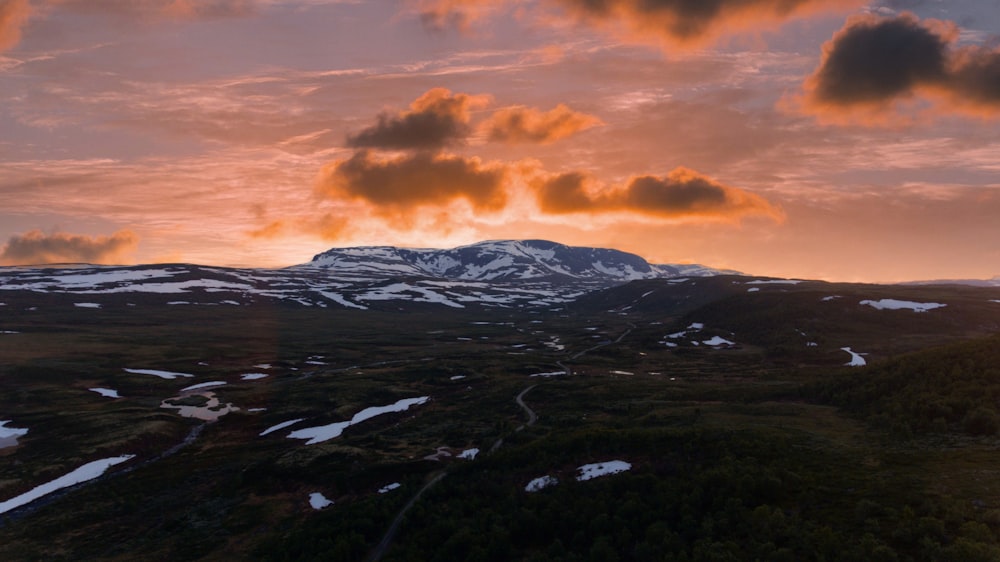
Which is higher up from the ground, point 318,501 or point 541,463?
point 541,463

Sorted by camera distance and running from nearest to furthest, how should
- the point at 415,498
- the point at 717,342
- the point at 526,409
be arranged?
1. the point at 415,498
2. the point at 526,409
3. the point at 717,342

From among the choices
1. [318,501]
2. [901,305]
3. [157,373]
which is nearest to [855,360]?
[901,305]

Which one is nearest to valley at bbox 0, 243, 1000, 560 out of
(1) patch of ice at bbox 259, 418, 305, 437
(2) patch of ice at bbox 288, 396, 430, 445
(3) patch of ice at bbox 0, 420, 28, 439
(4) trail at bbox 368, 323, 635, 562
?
(4) trail at bbox 368, 323, 635, 562

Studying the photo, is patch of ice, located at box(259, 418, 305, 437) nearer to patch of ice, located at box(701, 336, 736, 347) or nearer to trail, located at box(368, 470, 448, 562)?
trail, located at box(368, 470, 448, 562)

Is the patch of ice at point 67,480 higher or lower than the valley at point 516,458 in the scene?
lower

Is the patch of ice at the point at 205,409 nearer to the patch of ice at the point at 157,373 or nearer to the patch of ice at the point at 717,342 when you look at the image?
the patch of ice at the point at 157,373

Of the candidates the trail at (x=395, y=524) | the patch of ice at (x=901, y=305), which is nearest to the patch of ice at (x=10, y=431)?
the trail at (x=395, y=524)

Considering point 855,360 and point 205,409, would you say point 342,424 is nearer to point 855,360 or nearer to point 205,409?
point 205,409
